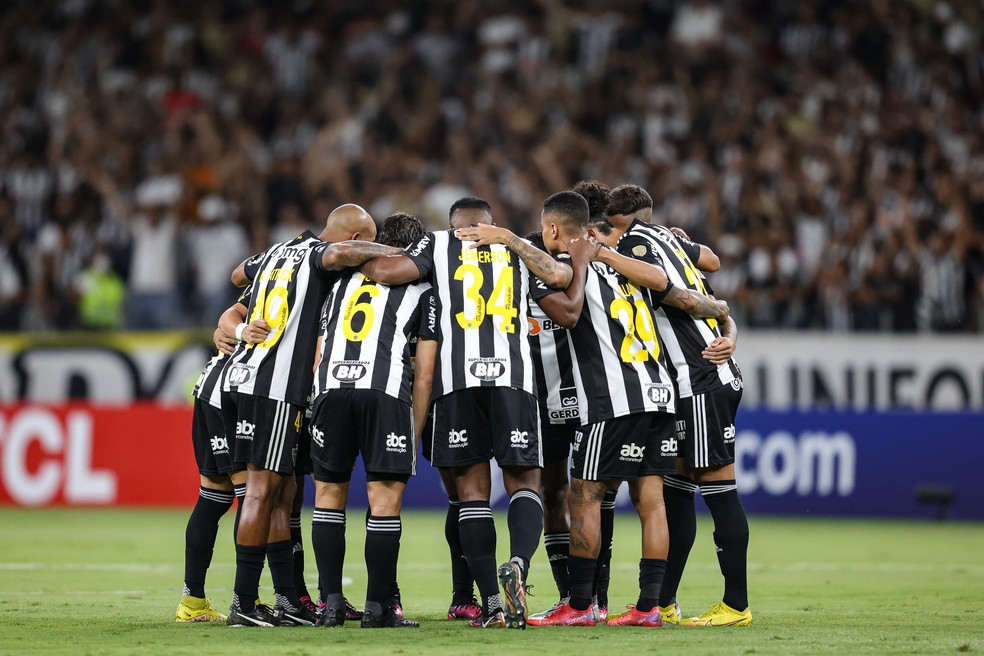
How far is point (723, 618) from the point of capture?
27.1 feet

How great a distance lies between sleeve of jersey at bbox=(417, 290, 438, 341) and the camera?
8492 mm

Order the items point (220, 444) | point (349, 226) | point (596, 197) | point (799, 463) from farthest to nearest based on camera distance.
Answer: point (799, 463) → point (596, 197) → point (349, 226) → point (220, 444)

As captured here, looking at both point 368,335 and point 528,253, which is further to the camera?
point 528,253

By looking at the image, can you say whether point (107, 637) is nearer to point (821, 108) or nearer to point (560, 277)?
point (560, 277)

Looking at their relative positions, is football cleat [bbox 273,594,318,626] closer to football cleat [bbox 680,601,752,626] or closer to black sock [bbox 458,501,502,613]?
black sock [bbox 458,501,502,613]

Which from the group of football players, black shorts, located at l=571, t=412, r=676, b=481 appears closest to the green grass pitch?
the group of football players

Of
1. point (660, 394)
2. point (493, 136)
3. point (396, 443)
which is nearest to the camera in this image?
point (396, 443)

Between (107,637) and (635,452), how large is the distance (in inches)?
129

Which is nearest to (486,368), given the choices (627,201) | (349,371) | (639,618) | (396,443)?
(396,443)

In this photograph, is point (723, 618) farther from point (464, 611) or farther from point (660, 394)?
point (464, 611)

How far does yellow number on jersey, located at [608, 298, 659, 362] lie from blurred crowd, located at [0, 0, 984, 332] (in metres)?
10.4

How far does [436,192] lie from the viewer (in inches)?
816

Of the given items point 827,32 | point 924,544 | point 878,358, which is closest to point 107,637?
point 924,544

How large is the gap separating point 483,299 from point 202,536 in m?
2.35
